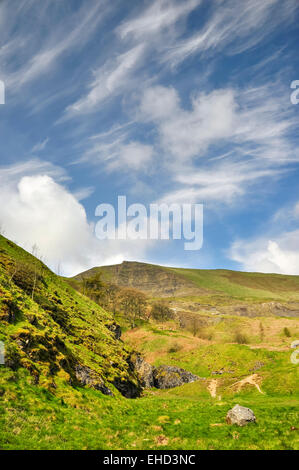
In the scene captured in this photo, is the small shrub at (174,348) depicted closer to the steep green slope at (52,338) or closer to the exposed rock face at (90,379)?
the steep green slope at (52,338)

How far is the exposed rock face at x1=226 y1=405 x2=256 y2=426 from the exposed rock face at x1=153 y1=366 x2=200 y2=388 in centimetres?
4616

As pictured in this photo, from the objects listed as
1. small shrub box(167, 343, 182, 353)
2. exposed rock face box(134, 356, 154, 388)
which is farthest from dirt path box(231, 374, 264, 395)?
small shrub box(167, 343, 182, 353)

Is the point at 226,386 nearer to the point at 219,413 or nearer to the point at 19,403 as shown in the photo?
the point at 219,413

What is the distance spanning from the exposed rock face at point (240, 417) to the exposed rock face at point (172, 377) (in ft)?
151

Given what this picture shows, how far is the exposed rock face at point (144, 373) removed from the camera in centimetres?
6370

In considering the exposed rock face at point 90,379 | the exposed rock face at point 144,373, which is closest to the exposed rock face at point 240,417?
the exposed rock face at point 90,379

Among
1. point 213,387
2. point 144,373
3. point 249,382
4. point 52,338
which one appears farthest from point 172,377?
point 52,338

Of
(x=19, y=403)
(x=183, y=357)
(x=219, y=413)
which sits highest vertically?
(x=19, y=403)

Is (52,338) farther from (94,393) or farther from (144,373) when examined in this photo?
(144,373)

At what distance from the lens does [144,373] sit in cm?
6494
